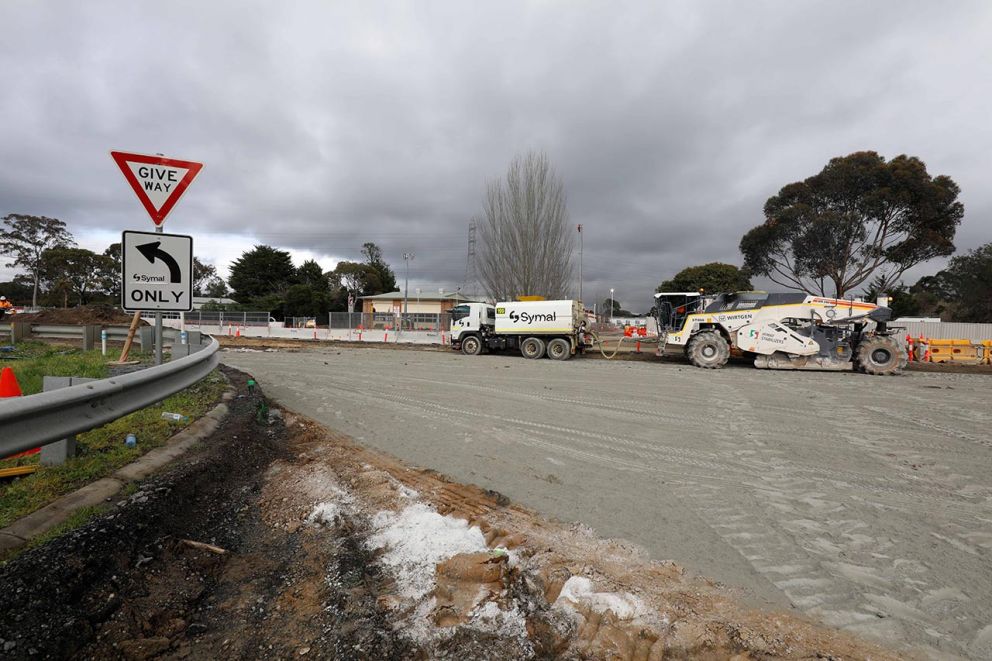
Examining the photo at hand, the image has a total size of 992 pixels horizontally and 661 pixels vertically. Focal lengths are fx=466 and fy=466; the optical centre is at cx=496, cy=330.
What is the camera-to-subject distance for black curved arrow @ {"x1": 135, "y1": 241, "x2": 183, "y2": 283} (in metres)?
5.19

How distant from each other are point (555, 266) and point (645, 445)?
27.8m

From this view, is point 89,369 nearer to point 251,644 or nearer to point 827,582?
point 251,644

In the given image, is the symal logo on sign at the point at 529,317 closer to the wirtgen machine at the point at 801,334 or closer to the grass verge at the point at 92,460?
the wirtgen machine at the point at 801,334

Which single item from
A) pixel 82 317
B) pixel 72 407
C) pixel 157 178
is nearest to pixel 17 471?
pixel 72 407

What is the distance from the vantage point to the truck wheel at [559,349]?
1909cm

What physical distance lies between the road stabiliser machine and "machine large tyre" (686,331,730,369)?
192 inches

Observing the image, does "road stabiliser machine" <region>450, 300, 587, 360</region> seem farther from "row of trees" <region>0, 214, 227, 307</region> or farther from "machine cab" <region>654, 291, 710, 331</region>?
"row of trees" <region>0, 214, 227, 307</region>

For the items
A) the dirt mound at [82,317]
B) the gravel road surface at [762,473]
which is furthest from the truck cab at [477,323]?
the dirt mound at [82,317]

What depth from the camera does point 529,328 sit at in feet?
64.7

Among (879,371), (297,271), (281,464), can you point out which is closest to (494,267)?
(879,371)

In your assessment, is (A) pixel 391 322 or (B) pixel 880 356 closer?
(B) pixel 880 356

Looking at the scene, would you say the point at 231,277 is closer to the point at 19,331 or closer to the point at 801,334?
the point at 19,331

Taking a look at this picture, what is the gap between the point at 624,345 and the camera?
25.7 metres

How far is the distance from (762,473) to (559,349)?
14.5m
